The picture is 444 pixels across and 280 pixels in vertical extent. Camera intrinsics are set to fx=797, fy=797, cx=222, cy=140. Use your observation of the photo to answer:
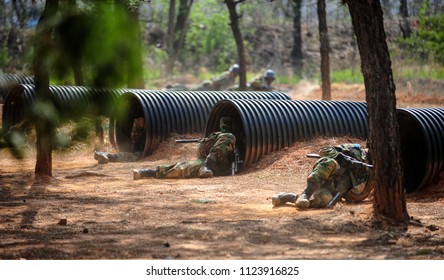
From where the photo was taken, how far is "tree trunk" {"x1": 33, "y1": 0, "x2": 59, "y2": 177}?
404 inches

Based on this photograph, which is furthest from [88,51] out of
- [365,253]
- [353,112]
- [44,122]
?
[353,112]

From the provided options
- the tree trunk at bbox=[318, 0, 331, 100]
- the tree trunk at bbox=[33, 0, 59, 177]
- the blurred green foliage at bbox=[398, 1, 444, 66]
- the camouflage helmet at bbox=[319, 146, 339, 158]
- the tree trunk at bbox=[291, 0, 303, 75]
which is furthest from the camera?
the tree trunk at bbox=[291, 0, 303, 75]

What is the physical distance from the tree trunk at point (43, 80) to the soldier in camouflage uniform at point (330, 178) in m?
3.64

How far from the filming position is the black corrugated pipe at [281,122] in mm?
13562

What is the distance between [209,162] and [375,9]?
211 inches

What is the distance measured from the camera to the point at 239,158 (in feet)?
46.0

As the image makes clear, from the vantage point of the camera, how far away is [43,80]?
11.4 meters

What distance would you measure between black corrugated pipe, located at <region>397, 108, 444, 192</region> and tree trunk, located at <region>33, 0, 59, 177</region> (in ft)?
16.8

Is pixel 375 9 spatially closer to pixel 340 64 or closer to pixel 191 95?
pixel 191 95

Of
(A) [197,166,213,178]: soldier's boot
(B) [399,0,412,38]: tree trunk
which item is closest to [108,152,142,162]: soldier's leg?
(A) [197,166,213,178]: soldier's boot

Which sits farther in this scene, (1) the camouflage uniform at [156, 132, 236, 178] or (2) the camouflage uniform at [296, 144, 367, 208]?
(1) the camouflage uniform at [156, 132, 236, 178]

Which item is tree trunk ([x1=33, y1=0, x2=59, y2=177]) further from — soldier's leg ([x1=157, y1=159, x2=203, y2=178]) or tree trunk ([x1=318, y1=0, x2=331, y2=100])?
tree trunk ([x1=318, y1=0, x2=331, y2=100])

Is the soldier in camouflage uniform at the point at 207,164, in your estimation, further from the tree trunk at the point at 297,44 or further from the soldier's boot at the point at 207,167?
the tree trunk at the point at 297,44

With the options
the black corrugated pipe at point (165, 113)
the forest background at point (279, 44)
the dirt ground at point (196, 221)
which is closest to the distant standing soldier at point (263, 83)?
the forest background at point (279, 44)
